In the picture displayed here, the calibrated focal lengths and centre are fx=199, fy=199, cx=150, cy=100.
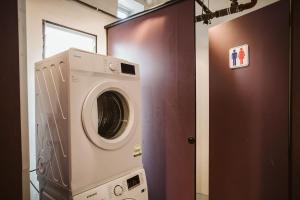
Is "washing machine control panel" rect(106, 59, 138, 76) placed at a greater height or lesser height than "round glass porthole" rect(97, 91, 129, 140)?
greater

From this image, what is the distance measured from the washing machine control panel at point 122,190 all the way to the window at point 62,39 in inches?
56.9

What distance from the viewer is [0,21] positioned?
0.72 m

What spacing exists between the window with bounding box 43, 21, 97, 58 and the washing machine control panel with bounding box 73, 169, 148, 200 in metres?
1.45

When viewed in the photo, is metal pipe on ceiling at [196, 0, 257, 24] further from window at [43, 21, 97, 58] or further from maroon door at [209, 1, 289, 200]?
window at [43, 21, 97, 58]

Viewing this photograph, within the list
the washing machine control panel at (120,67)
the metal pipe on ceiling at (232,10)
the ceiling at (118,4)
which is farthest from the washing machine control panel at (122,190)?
Answer: the ceiling at (118,4)

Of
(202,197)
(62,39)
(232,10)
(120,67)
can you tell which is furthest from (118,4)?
(202,197)

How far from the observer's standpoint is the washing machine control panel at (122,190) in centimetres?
120

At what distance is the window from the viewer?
2020 mm

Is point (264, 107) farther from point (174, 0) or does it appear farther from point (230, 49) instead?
point (174, 0)

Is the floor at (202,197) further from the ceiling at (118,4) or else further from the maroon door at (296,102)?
the ceiling at (118,4)

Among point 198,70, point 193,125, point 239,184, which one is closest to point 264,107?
point 193,125

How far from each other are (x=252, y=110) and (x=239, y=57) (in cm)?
44

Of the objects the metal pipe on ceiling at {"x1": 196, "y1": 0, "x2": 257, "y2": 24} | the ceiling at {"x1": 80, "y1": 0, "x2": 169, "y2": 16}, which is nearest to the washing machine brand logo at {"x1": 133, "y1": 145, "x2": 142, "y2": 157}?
the metal pipe on ceiling at {"x1": 196, "y1": 0, "x2": 257, "y2": 24}

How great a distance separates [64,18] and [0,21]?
5.11 ft
